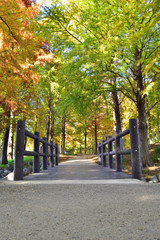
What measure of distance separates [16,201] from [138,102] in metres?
7.07

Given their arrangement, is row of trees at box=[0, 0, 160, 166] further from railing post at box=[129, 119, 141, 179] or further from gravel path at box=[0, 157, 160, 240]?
gravel path at box=[0, 157, 160, 240]

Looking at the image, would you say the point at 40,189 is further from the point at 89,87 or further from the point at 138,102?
the point at 138,102

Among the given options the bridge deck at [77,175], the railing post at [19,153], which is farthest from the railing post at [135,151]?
the railing post at [19,153]

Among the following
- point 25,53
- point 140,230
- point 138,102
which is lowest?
point 140,230

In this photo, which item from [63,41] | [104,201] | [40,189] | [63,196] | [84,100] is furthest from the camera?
[84,100]

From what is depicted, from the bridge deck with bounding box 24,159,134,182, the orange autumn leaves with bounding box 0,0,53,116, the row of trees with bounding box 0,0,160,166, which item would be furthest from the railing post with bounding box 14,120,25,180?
the orange autumn leaves with bounding box 0,0,53,116

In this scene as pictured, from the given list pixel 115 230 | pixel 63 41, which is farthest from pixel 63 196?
pixel 63 41

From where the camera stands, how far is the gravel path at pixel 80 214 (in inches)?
55.4

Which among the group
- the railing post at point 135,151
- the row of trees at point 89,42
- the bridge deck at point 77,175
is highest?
the row of trees at point 89,42

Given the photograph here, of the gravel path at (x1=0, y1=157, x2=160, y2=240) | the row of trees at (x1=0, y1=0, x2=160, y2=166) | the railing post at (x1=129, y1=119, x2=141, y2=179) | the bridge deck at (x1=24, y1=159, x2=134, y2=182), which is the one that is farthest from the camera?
the row of trees at (x1=0, y1=0, x2=160, y2=166)

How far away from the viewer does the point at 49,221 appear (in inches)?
65.4

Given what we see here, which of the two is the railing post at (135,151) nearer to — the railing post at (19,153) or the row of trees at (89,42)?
the row of trees at (89,42)

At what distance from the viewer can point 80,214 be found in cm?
183

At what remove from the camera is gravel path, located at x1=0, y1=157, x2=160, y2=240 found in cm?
141
